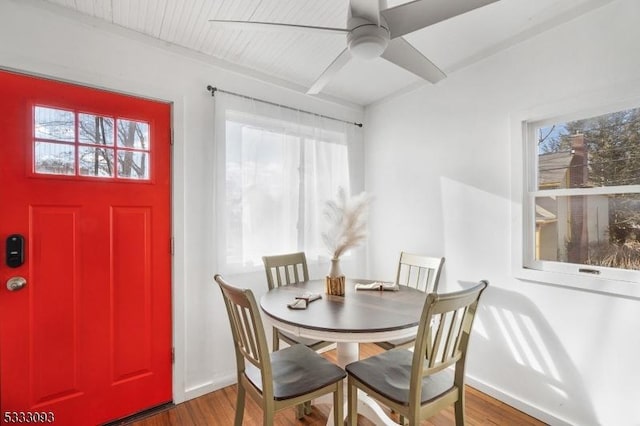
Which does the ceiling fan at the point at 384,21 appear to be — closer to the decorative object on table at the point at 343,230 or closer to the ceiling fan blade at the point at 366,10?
the ceiling fan blade at the point at 366,10

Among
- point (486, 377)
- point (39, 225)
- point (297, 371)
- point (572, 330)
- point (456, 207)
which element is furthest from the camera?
point (456, 207)

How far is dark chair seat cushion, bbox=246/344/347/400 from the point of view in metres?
1.42

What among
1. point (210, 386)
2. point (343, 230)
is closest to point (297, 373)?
point (343, 230)

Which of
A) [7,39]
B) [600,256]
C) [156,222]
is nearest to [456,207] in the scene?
[600,256]

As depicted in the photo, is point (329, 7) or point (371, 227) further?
point (371, 227)

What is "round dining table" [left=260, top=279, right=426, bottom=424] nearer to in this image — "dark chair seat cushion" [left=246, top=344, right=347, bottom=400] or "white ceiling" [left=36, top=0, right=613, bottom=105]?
"dark chair seat cushion" [left=246, top=344, right=347, bottom=400]

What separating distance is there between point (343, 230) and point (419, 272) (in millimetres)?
884

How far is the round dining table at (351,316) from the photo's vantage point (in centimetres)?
139

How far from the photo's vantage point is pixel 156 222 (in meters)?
2.11

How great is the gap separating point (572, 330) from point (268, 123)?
8.71 feet

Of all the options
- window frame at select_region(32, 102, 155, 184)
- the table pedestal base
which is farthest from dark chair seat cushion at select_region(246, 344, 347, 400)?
window frame at select_region(32, 102, 155, 184)

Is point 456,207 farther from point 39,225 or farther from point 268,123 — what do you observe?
point 39,225

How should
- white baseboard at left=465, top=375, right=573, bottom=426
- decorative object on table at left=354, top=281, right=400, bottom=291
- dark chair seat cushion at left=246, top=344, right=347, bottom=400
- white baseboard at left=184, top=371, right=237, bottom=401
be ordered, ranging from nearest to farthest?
dark chair seat cushion at left=246, top=344, right=347, bottom=400 < white baseboard at left=465, top=375, right=573, bottom=426 < decorative object on table at left=354, top=281, right=400, bottom=291 < white baseboard at left=184, top=371, right=237, bottom=401

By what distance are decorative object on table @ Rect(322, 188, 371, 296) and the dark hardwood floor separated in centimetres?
88
